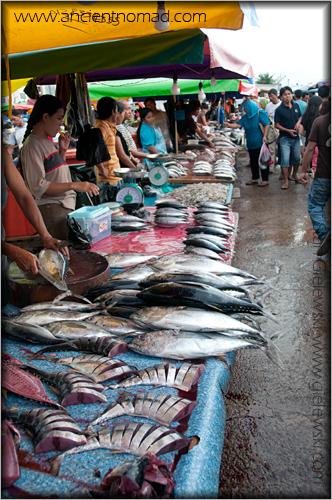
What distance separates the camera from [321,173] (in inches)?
231

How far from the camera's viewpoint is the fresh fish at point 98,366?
6.02 feet

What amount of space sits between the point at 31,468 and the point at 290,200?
9.26 meters

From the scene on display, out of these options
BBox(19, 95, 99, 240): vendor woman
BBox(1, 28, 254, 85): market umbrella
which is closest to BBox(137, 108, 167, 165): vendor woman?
BBox(1, 28, 254, 85): market umbrella

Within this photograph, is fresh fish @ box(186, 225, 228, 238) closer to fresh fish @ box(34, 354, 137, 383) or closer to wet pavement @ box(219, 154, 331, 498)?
wet pavement @ box(219, 154, 331, 498)

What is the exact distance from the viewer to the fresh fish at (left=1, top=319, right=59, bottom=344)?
213cm

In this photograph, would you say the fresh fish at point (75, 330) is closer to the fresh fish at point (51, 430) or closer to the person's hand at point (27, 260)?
the person's hand at point (27, 260)

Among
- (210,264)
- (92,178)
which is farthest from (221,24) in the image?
(92,178)

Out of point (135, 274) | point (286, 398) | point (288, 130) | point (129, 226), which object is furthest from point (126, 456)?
point (288, 130)

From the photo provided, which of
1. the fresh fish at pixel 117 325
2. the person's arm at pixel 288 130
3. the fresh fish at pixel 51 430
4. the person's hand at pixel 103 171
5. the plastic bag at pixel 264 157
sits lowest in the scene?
the fresh fish at pixel 51 430

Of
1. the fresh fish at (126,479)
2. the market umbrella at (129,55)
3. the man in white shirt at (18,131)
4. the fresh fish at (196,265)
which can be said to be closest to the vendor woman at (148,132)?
the market umbrella at (129,55)

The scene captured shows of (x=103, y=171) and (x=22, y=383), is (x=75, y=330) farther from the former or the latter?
(x=103, y=171)

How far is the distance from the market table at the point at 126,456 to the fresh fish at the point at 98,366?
9 centimetres

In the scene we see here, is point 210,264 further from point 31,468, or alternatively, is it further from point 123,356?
point 31,468

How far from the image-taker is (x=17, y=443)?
1.43m
